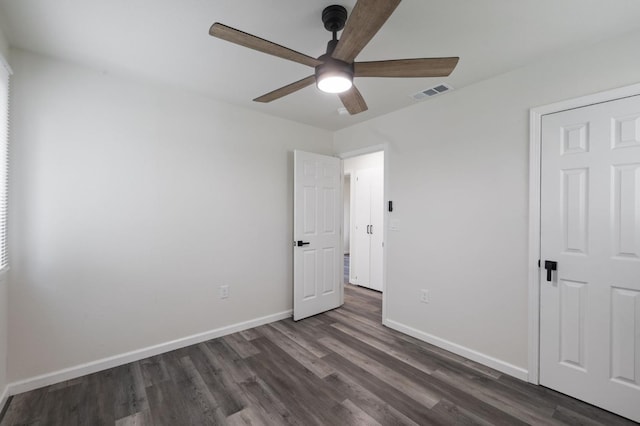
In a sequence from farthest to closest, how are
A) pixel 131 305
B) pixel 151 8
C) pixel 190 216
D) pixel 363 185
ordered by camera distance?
pixel 363 185, pixel 190 216, pixel 131 305, pixel 151 8

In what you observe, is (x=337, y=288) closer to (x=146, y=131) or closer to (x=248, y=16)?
(x=146, y=131)

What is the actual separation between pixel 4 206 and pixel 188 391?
1826mm

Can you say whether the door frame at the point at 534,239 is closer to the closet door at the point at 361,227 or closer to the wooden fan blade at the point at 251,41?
the wooden fan blade at the point at 251,41

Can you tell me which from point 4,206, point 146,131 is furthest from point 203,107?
point 4,206

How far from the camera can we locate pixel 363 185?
5.00 meters

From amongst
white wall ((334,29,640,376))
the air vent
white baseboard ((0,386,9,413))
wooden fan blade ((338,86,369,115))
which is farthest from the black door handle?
white baseboard ((0,386,9,413))

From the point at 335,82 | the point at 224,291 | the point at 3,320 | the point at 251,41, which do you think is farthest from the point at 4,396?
the point at 335,82

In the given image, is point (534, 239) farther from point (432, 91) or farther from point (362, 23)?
point (362, 23)

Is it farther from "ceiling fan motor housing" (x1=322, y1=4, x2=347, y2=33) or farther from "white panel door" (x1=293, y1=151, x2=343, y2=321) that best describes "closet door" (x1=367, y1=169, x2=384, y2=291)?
"ceiling fan motor housing" (x1=322, y1=4, x2=347, y2=33)

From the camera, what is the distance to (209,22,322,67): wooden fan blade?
4.20 feet

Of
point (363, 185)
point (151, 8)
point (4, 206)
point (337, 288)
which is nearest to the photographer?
point (151, 8)

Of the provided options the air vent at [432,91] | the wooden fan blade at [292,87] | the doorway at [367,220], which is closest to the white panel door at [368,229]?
the doorway at [367,220]

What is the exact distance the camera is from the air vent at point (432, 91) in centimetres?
260

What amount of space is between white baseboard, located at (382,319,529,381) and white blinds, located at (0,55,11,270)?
11.2 feet
